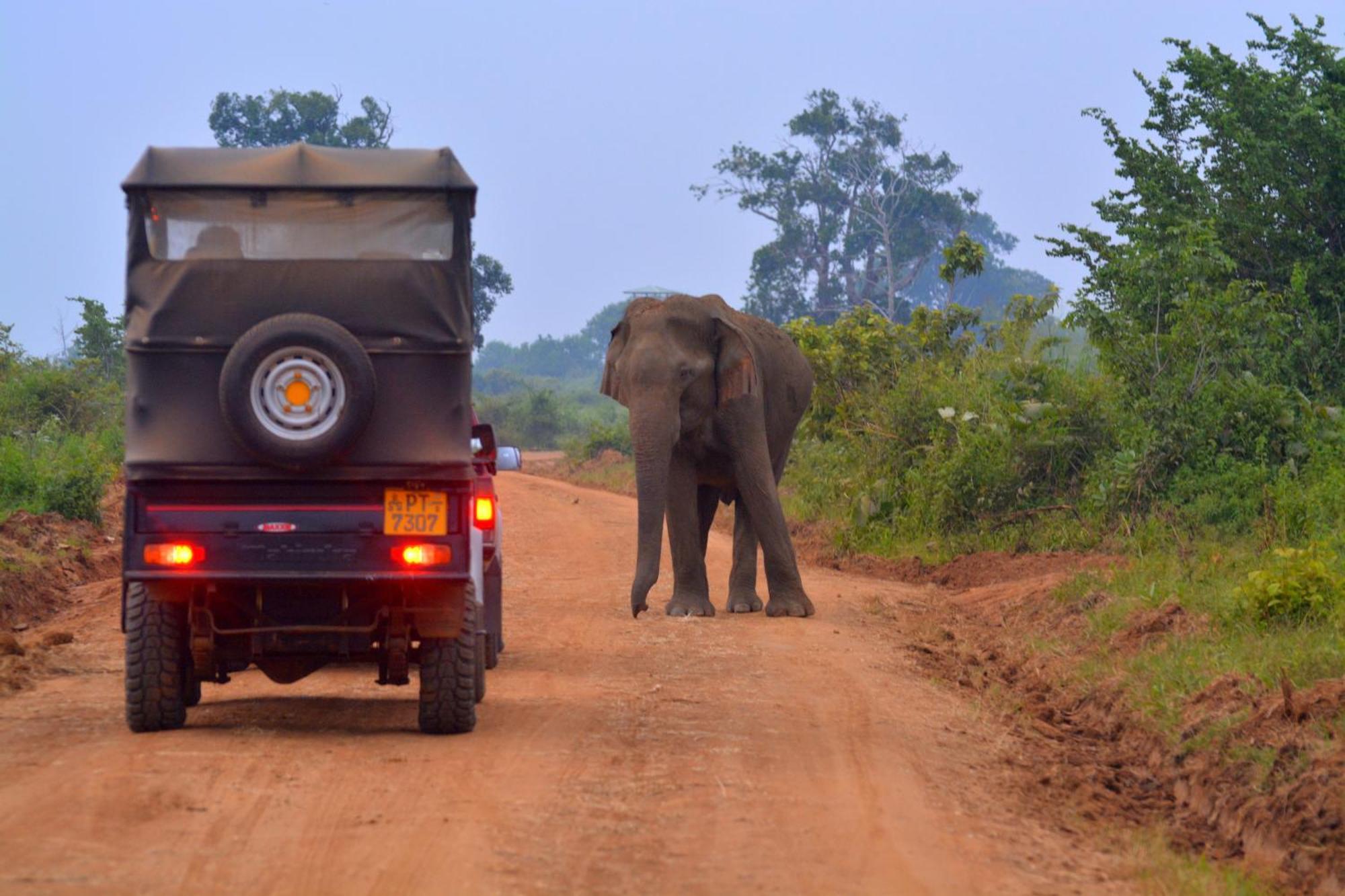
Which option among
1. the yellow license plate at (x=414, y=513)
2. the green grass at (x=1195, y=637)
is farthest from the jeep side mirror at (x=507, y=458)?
the green grass at (x=1195, y=637)

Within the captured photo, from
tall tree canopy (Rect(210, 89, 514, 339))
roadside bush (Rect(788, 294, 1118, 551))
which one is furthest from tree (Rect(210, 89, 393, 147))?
roadside bush (Rect(788, 294, 1118, 551))

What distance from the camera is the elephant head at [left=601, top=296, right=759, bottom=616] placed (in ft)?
41.9

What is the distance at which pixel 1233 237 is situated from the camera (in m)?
17.9

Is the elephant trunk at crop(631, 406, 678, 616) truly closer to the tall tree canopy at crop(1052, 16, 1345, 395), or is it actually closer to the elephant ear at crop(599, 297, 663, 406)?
the elephant ear at crop(599, 297, 663, 406)

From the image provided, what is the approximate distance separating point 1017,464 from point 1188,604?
6532 mm

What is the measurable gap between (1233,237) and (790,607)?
7659 mm

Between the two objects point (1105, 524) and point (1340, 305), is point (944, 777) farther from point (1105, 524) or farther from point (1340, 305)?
point (1340, 305)

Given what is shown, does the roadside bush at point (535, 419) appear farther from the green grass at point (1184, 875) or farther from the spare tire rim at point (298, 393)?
the green grass at point (1184, 875)

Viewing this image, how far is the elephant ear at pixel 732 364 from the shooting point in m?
13.4

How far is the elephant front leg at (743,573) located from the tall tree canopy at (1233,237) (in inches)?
179

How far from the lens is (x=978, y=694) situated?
10219 mm

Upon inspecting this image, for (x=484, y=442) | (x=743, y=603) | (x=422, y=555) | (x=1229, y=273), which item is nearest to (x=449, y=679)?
(x=422, y=555)

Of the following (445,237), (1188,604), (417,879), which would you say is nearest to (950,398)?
(1188,604)

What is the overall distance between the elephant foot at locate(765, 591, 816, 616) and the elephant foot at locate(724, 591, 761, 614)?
1.59 feet
